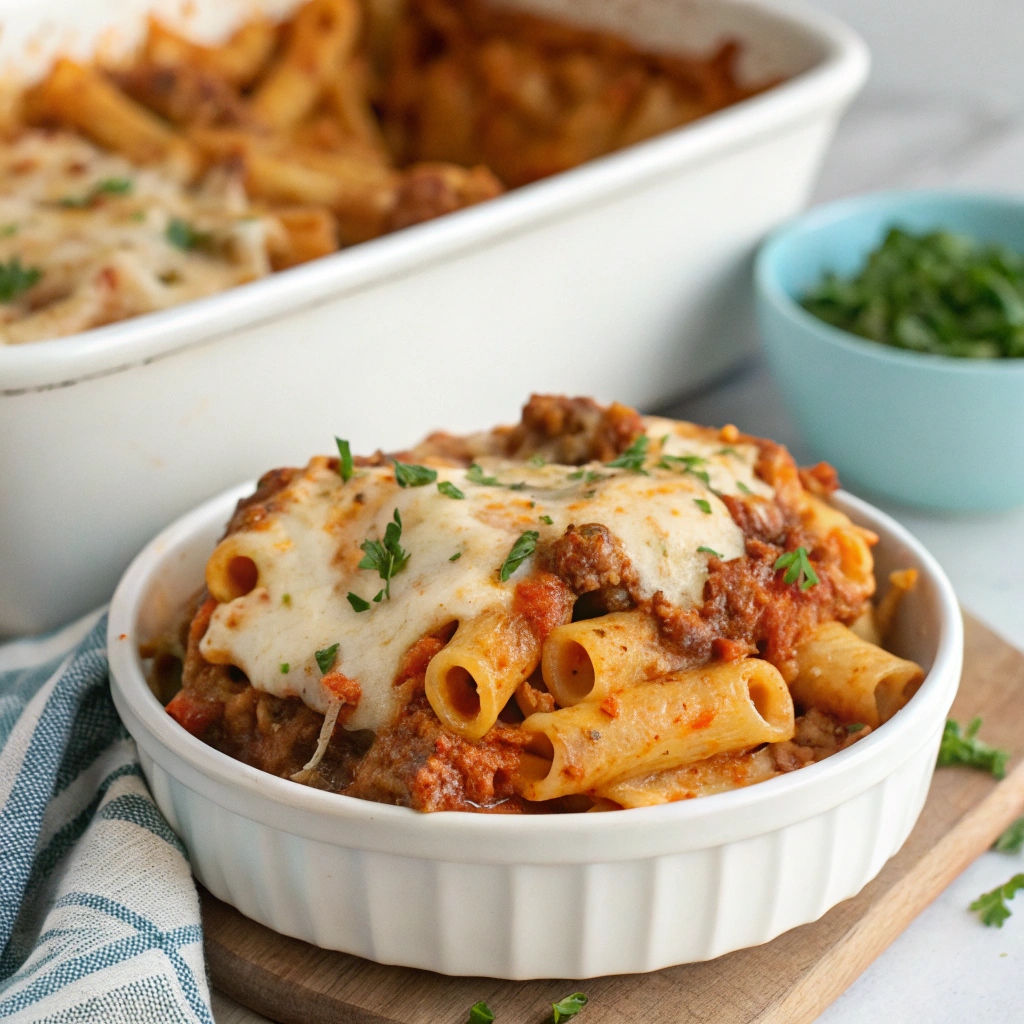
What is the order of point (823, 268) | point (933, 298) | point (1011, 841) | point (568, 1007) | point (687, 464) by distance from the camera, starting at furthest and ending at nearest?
point (823, 268)
point (933, 298)
point (1011, 841)
point (687, 464)
point (568, 1007)

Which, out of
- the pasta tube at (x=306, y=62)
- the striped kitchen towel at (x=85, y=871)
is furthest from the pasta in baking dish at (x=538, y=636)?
the pasta tube at (x=306, y=62)

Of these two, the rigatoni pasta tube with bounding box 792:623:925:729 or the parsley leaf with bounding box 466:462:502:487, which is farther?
the parsley leaf with bounding box 466:462:502:487

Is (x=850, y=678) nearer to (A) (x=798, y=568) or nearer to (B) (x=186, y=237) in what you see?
(A) (x=798, y=568)

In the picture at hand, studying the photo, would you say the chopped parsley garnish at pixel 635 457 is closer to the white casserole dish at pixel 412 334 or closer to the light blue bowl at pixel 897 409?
the white casserole dish at pixel 412 334

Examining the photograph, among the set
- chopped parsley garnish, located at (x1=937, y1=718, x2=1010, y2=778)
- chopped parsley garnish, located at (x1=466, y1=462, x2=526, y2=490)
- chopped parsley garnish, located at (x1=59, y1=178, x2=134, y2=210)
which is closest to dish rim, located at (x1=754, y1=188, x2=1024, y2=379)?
chopped parsley garnish, located at (x1=937, y1=718, x2=1010, y2=778)

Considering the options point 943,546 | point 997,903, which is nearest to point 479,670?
point 997,903

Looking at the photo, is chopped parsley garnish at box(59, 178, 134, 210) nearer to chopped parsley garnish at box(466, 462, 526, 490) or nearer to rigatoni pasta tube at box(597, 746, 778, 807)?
chopped parsley garnish at box(466, 462, 526, 490)
